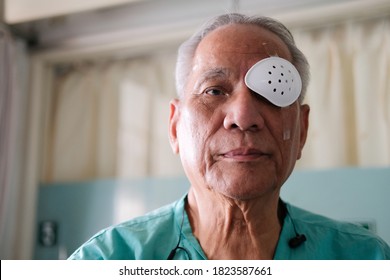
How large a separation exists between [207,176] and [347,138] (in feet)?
2.15

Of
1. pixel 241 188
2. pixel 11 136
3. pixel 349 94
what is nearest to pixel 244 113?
pixel 241 188

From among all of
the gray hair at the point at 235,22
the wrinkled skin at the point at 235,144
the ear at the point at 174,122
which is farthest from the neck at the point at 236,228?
the gray hair at the point at 235,22

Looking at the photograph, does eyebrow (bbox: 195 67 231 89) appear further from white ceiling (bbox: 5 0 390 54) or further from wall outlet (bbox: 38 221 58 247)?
wall outlet (bbox: 38 221 58 247)

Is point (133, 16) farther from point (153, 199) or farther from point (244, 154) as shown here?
point (244, 154)

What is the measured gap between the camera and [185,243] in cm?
75

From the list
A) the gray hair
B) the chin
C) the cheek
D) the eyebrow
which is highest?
the gray hair

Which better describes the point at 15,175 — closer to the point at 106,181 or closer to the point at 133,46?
the point at 106,181

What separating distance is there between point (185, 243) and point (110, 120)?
31.3 inches

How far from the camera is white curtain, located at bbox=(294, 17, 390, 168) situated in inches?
45.3

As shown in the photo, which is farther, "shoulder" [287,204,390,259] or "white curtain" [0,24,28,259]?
"white curtain" [0,24,28,259]

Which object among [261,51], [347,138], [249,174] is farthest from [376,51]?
[249,174]

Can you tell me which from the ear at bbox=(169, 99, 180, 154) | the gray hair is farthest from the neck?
the gray hair

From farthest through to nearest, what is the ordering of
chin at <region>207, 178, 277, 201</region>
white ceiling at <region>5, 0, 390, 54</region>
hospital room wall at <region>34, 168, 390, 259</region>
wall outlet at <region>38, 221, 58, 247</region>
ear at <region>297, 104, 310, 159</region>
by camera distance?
wall outlet at <region>38, 221, 58, 247</region> < white ceiling at <region>5, 0, 390, 54</region> < hospital room wall at <region>34, 168, 390, 259</region> < ear at <region>297, 104, 310, 159</region> < chin at <region>207, 178, 277, 201</region>

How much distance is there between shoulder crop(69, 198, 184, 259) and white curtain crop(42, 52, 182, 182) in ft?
1.96
